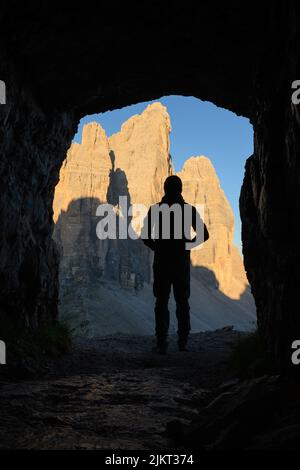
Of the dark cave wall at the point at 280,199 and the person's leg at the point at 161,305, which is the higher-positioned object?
the dark cave wall at the point at 280,199

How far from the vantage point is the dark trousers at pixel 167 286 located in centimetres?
759

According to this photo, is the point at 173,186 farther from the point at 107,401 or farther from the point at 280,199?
the point at 107,401

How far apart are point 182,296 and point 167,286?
0.35 meters

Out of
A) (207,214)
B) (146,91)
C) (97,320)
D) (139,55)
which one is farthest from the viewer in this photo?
(207,214)

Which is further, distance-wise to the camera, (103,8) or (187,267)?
(187,267)

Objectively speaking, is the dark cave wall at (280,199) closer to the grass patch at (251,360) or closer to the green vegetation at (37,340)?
the grass patch at (251,360)

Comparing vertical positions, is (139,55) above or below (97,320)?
above

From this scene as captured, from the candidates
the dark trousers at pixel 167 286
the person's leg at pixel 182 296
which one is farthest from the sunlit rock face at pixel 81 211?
the dark trousers at pixel 167 286

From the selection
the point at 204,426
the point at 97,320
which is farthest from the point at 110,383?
the point at 97,320

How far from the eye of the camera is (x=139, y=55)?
19.9 ft

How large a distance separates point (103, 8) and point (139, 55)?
1.27 m

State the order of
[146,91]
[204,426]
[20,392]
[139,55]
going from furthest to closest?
[146,91]
[139,55]
[20,392]
[204,426]
